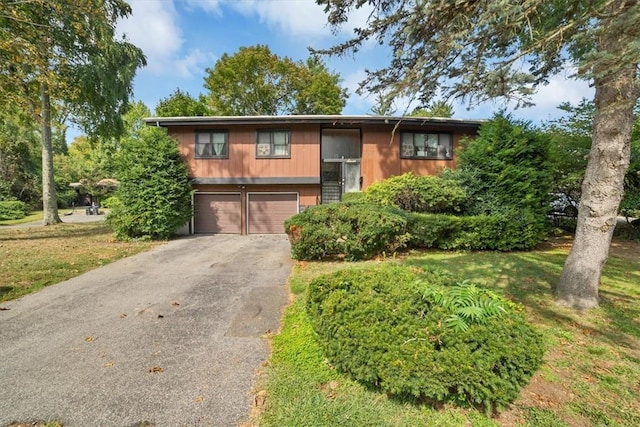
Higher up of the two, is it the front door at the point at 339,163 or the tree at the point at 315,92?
the tree at the point at 315,92

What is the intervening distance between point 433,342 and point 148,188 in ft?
37.3

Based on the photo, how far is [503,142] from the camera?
330 inches

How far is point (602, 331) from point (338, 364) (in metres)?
3.49

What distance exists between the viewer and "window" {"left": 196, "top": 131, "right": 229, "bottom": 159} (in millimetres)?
13023

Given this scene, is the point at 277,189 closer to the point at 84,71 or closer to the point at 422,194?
the point at 422,194

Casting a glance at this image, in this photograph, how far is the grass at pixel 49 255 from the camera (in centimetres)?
579

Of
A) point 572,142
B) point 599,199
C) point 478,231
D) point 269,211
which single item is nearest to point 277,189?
point 269,211

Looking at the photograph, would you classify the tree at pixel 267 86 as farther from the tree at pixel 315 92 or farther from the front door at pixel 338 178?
the front door at pixel 338 178

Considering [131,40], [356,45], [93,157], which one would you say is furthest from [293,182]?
[93,157]

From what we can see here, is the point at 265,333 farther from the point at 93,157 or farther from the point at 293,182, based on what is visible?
the point at 93,157

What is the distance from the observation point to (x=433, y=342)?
86.4 inches

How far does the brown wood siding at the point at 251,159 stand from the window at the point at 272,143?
0.22 meters

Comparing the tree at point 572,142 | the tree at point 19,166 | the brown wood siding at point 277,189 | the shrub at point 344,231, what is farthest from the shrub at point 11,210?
the tree at point 572,142

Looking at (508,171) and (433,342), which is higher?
(508,171)
